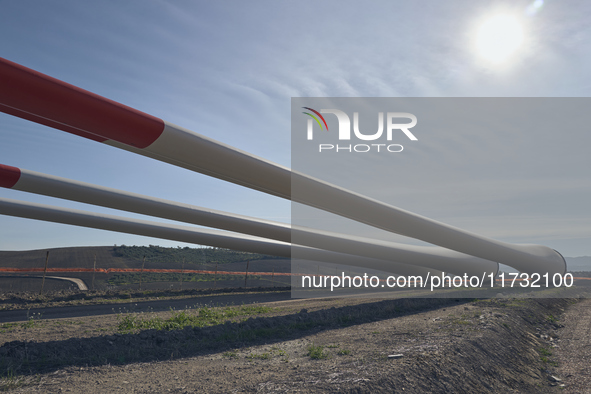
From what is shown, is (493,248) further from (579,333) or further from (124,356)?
(124,356)

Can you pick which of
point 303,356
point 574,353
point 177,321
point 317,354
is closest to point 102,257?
point 177,321

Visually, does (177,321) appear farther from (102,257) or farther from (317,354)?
(102,257)

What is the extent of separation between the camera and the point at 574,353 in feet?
33.2

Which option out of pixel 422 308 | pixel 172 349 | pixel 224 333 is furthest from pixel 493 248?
pixel 172 349

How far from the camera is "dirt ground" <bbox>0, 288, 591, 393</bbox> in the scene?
5.82m

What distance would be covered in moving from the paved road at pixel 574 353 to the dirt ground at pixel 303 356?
0.02 metres

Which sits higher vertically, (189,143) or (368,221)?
(189,143)

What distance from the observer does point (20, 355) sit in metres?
6.74

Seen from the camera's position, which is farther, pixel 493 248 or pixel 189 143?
pixel 493 248

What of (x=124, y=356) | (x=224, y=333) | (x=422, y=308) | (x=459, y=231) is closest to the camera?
(x=124, y=356)

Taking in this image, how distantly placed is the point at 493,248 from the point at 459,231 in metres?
4.01

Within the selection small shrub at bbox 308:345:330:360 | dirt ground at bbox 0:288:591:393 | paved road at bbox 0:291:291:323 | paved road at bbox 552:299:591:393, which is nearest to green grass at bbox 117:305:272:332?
dirt ground at bbox 0:288:591:393

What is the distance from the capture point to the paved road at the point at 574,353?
772cm

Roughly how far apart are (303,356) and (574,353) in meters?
7.84
